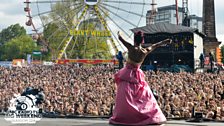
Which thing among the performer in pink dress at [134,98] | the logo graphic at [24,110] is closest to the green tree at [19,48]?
the logo graphic at [24,110]

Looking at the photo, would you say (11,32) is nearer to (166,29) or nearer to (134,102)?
(166,29)

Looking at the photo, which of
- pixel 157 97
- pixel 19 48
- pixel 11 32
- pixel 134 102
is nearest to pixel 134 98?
pixel 134 102

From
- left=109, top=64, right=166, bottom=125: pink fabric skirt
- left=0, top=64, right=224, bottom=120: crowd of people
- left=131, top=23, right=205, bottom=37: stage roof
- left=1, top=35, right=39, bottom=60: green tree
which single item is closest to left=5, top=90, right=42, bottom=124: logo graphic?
left=0, top=64, right=224, bottom=120: crowd of people

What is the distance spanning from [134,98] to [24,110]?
524cm

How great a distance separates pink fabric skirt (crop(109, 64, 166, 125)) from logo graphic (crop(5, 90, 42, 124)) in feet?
12.4

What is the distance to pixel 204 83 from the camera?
1755cm

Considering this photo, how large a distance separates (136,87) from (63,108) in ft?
19.7

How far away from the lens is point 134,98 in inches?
346

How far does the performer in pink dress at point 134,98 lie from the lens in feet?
28.2

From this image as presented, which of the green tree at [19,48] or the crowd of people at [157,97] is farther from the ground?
the green tree at [19,48]

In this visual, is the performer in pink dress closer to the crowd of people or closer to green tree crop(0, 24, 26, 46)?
the crowd of people

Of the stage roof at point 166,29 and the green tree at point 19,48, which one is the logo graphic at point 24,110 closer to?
the stage roof at point 166,29

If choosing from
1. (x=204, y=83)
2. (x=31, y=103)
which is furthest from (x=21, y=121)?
(x=204, y=83)

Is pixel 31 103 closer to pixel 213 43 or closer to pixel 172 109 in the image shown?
pixel 172 109
